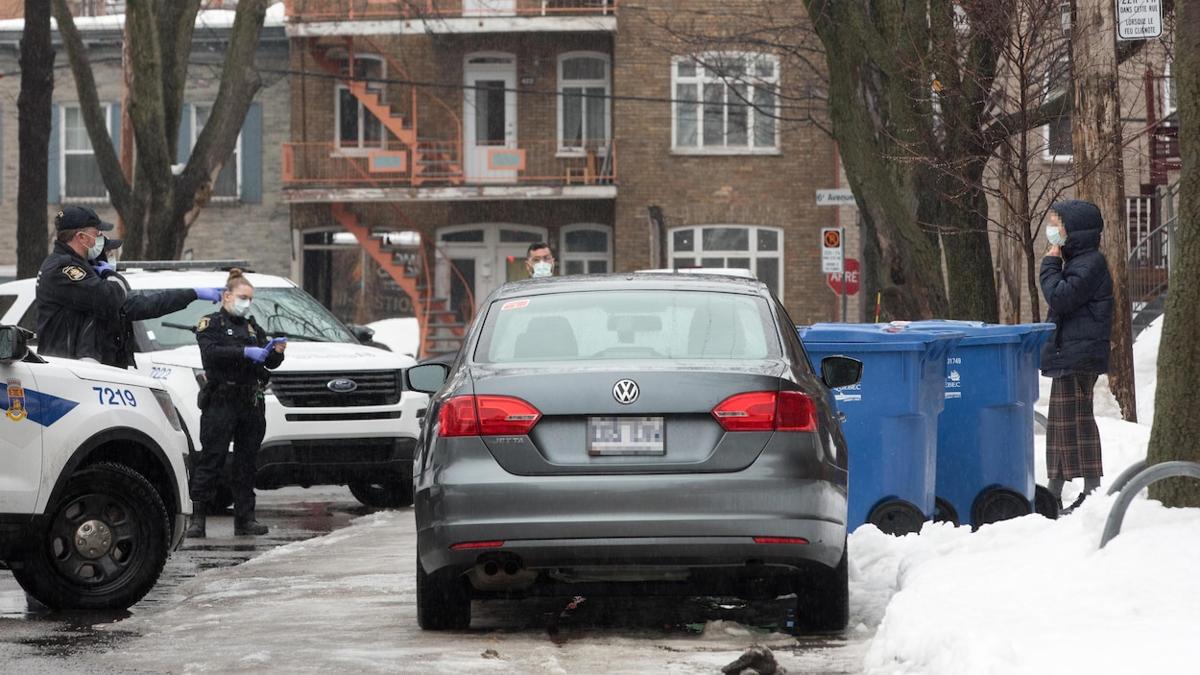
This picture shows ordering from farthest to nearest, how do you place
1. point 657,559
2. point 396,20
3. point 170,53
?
1. point 396,20
2. point 170,53
3. point 657,559

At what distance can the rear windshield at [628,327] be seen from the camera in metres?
7.86

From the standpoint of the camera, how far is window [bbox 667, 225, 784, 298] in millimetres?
38938

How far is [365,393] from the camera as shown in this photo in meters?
14.4

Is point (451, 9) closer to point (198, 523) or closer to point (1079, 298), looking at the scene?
point (198, 523)

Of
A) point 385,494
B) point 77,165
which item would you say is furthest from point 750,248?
point 385,494

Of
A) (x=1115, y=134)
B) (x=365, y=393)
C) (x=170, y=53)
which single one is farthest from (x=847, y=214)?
(x=365, y=393)

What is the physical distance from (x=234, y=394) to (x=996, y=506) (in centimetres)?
522

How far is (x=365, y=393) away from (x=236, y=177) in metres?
27.0

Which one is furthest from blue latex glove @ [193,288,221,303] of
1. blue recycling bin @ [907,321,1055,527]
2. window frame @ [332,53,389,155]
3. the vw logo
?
window frame @ [332,53,389,155]

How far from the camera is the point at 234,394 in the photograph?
12812 mm

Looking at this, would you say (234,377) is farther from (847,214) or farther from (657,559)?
(847,214)

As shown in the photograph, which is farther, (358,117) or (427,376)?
(358,117)

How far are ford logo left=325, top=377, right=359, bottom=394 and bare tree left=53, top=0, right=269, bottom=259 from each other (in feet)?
32.7

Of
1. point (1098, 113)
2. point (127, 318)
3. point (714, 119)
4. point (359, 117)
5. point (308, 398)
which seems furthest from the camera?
point (359, 117)
